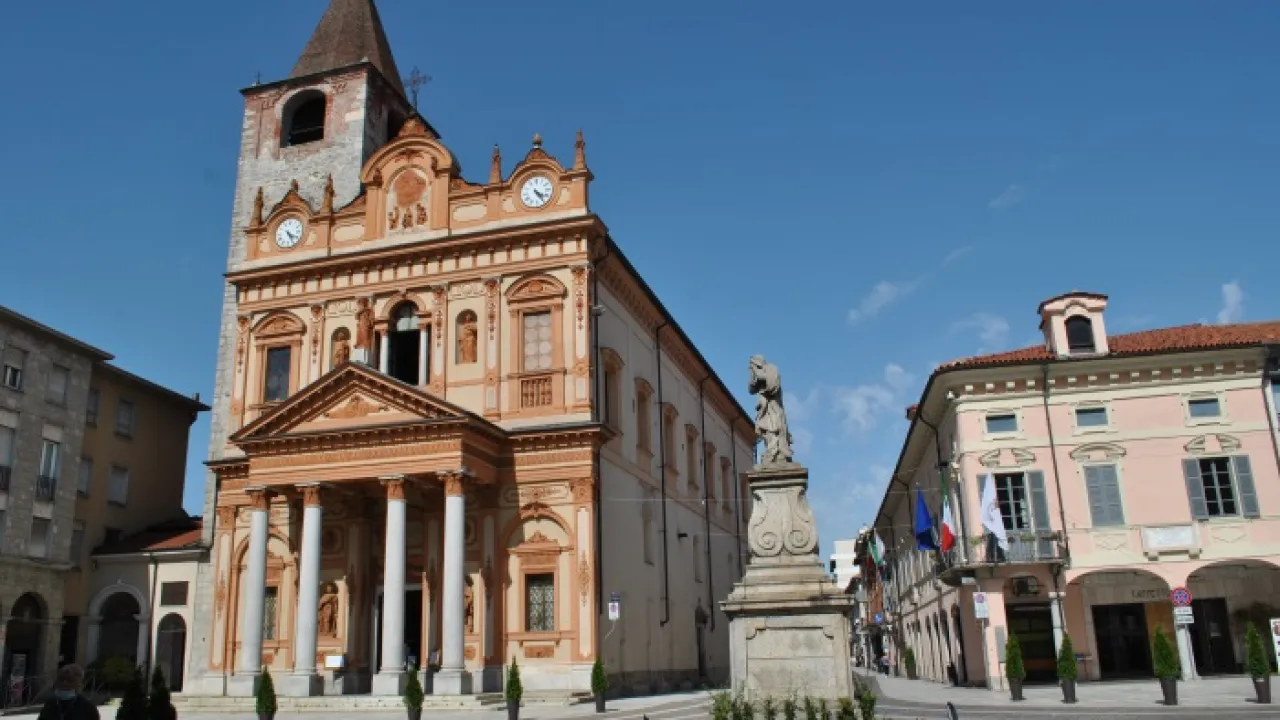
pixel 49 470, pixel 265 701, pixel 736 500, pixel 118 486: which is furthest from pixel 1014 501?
pixel 118 486

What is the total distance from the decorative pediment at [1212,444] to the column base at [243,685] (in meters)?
26.2

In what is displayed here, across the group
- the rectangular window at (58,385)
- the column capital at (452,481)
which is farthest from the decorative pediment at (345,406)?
the rectangular window at (58,385)

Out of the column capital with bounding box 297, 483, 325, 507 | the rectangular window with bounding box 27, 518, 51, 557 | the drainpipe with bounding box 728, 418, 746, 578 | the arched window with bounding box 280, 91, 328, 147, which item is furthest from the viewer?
the drainpipe with bounding box 728, 418, 746, 578

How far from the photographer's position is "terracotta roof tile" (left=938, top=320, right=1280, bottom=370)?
2956cm

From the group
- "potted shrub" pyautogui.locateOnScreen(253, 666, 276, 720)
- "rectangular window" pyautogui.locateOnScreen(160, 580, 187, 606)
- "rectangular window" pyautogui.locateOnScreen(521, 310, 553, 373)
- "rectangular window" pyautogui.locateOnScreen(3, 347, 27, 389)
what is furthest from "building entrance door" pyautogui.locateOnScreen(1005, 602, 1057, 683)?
"rectangular window" pyautogui.locateOnScreen(3, 347, 27, 389)

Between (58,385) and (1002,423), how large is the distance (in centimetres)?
3181

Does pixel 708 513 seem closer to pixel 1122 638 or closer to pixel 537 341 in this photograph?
pixel 537 341

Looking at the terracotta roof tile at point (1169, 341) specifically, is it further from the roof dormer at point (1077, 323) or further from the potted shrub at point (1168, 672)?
the potted shrub at point (1168, 672)

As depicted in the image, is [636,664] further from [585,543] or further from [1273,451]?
[1273,451]

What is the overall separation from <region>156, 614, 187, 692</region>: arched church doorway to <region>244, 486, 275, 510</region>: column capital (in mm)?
9565

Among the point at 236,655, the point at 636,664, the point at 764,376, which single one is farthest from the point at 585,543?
the point at 764,376

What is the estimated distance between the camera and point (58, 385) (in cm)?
3619

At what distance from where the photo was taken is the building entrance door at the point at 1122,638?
3025 centimetres

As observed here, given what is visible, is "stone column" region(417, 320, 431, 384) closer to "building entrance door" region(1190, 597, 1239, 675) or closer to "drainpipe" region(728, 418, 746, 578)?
"drainpipe" region(728, 418, 746, 578)
